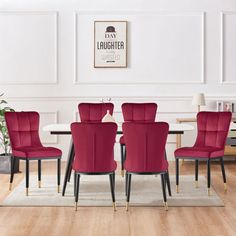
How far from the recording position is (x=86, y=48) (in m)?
7.89

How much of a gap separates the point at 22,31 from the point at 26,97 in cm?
97

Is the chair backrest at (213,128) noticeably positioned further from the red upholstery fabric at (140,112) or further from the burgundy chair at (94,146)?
the burgundy chair at (94,146)

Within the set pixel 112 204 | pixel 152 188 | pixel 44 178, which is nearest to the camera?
pixel 112 204

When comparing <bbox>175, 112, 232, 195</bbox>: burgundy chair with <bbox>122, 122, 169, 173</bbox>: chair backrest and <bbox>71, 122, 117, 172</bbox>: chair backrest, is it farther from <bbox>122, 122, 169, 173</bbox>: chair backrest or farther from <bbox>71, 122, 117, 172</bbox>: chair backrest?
<bbox>71, 122, 117, 172</bbox>: chair backrest

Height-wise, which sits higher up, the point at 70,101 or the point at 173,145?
the point at 70,101

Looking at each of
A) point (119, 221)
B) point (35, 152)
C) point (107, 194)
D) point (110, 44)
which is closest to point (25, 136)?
point (35, 152)

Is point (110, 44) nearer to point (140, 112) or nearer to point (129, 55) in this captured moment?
point (129, 55)

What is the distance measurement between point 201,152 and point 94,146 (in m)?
1.26

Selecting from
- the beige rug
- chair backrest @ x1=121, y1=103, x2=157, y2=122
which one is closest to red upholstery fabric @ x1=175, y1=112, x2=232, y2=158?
the beige rug

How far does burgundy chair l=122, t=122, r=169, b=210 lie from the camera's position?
4559 mm

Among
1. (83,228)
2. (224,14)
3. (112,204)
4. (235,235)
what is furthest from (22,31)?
(235,235)

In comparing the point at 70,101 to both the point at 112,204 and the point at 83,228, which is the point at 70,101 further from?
the point at 83,228

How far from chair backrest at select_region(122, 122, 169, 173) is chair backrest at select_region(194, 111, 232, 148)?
1125 millimetres

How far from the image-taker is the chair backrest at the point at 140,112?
6.49m
